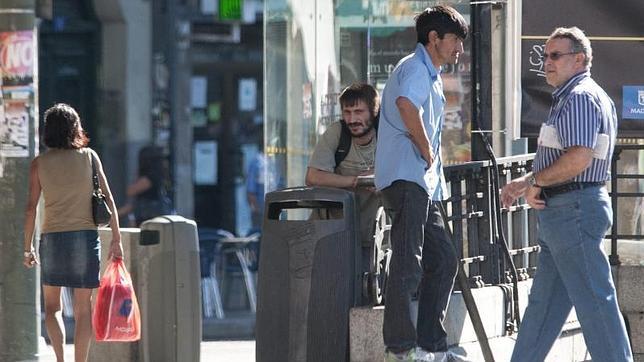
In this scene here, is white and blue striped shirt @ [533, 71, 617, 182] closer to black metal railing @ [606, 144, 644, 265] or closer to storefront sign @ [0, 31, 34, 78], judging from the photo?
black metal railing @ [606, 144, 644, 265]

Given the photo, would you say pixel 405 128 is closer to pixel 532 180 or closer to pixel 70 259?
pixel 532 180

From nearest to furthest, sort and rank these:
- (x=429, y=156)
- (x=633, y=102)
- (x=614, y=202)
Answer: (x=429, y=156) < (x=633, y=102) < (x=614, y=202)

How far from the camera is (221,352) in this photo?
11.3 m

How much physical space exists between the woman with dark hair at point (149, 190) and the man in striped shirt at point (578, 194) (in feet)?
36.4

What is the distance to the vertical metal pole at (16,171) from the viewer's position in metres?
9.08

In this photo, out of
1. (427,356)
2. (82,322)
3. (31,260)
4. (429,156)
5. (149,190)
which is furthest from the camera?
(149,190)

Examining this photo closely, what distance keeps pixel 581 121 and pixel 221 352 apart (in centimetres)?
524

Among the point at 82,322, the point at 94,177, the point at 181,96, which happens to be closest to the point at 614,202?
the point at 94,177

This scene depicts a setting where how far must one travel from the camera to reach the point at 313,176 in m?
7.97

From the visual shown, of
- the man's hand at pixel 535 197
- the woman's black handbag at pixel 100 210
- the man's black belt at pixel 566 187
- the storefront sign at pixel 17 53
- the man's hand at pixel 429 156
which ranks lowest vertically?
the woman's black handbag at pixel 100 210

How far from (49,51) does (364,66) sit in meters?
8.85

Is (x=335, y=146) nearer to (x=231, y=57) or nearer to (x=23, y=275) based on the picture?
(x=23, y=275)

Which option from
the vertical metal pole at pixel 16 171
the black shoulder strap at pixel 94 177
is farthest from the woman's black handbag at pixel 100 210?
the vertical metal pole at pixel 16 171

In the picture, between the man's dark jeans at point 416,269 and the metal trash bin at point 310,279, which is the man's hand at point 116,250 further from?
the man's dark jeans at point 416,269
